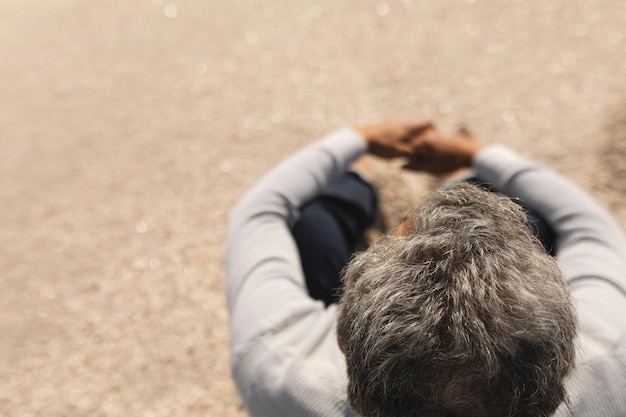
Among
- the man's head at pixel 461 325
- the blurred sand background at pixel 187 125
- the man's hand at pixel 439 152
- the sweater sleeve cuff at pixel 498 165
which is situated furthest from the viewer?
the blurred sand background at pixel 187 125

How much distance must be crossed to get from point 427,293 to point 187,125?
182 cm

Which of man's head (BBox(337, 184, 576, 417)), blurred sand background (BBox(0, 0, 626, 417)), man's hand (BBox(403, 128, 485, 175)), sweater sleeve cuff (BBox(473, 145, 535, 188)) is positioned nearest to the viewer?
man's head (BBox(337, 184, 576, 417))

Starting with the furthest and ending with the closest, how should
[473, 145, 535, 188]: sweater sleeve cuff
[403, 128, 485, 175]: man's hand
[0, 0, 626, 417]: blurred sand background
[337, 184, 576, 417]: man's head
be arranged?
[0, 0, 626, 417]: blurred sand background < [403, 128, 485, 175]: man's hand < [473, 145, 535, 188]: sweater sleeve cuff < [337, 184, 576, 417]: man's head

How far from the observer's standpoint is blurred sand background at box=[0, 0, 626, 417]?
175 cm

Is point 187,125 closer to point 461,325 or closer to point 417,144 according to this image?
point 417,144

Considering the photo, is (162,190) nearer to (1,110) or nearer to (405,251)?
(1,110)

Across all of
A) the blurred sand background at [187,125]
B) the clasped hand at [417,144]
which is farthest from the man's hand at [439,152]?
the blurred sand background at [187,125]

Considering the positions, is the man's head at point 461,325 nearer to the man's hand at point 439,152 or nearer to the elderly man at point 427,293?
the elderly man at point 427,293

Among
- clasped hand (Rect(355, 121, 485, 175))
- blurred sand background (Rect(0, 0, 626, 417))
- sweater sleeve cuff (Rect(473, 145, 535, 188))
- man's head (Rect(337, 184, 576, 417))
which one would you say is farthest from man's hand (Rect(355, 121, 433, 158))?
man's head (Rect(337, 184, 576, 417))

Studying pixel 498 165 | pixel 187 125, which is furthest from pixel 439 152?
pixel 187 125

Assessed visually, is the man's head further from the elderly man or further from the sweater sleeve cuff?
the sweater sleeve cuff

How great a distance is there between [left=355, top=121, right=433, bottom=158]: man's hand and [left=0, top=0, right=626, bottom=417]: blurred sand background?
313mm

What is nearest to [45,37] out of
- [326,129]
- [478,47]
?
[326,129]

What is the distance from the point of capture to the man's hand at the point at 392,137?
5.47ft
